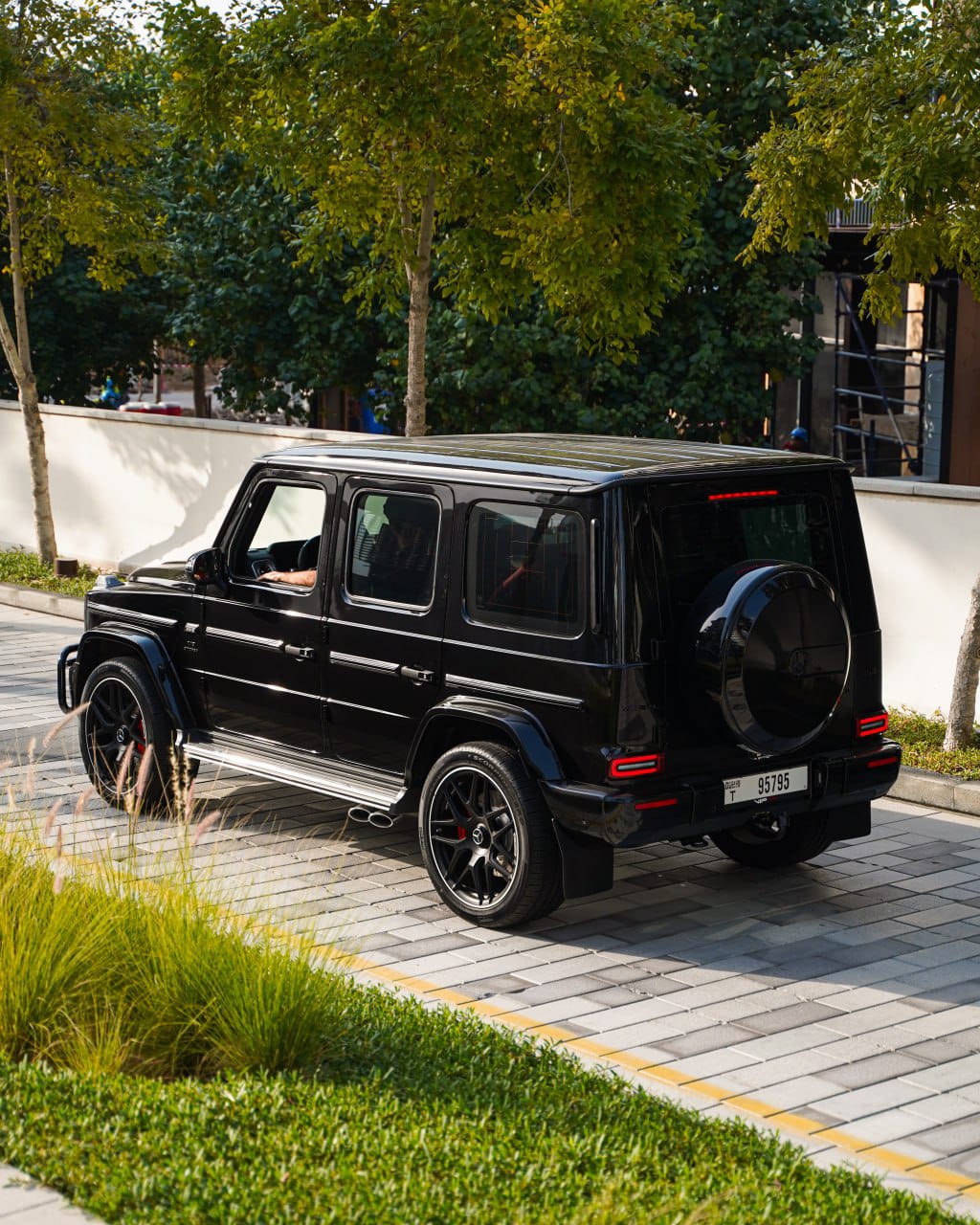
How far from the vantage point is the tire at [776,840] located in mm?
8234

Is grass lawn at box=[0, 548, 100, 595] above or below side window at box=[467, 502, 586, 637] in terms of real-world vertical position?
below

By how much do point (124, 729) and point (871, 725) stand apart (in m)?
3.87

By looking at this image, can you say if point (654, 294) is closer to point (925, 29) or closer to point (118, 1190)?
point (925, 29)

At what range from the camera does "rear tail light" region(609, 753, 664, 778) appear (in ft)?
22.9

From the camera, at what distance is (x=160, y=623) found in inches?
361

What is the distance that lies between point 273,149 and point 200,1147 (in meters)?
10.6

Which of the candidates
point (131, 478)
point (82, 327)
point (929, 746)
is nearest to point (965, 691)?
point (929, 746)

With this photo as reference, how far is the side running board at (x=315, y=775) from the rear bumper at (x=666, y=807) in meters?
1.06

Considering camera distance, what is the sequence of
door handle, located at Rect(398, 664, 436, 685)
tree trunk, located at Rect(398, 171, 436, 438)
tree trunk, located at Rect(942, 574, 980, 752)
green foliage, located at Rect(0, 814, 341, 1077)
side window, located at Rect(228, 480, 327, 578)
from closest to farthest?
green foliage, located at Rect(0, 814, 341, 1077) → door handle, located at Rect(398, 664, 436, 685) → side window, located at Rect(228, 480, 327, 578) → tree trunk, located at Rect(942, 574, 980, 752) → tree trunk, located at Rect(398, 171, 436, 438)

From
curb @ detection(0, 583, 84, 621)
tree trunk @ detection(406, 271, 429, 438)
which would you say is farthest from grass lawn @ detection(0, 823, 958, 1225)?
curb @ detection(0, 583, 84, 621)

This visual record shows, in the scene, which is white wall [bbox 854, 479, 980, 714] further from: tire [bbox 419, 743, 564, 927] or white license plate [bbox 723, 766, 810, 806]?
tire [bbox 419, 743, 564, 927]

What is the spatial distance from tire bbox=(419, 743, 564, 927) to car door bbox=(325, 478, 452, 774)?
15.2 inches

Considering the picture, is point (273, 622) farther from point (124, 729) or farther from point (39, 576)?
point (39, 576)

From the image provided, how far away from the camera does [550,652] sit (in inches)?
285
